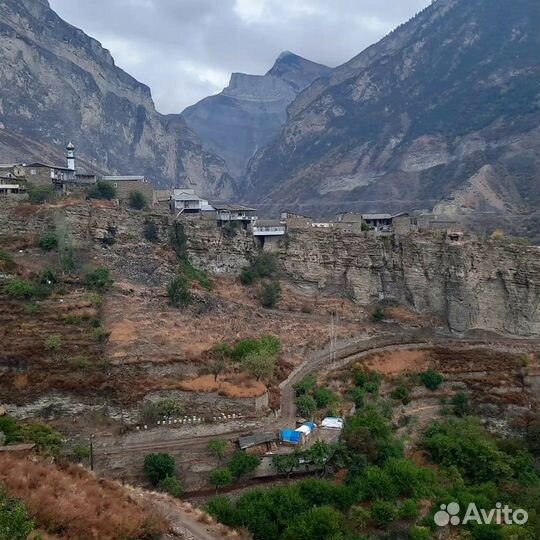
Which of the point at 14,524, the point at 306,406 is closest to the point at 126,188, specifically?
the point at 306,406

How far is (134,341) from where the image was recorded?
23094 millimetres

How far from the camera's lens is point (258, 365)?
2261cm

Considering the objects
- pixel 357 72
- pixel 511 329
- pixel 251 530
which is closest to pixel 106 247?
pixel 251 530

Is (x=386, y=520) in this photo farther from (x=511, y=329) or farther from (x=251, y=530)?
(x=511, y=329)

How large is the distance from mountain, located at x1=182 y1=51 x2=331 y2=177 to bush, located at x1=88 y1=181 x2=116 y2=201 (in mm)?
117641

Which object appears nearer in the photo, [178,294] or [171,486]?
[171,486]

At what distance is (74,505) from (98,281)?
16.8 m

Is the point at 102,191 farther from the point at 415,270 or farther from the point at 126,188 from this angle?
the point at 415,270

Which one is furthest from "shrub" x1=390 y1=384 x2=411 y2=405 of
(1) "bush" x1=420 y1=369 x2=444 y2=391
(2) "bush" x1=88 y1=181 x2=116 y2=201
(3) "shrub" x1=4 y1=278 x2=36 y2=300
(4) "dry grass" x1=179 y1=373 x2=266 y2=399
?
(2) "bush" x1=88 y1=181 x2=116 y2=201

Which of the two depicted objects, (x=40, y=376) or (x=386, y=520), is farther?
(x=40, y=376)

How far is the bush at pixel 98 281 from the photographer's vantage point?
26.9 m

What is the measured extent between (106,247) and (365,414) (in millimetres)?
16896

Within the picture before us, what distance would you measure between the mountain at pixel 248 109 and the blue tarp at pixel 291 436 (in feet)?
445

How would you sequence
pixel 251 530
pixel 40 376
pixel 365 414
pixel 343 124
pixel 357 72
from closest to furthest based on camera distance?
pixel 251 530
pixel 40 376
pixel 365 414
pixel 343 124
pixel 357 72
